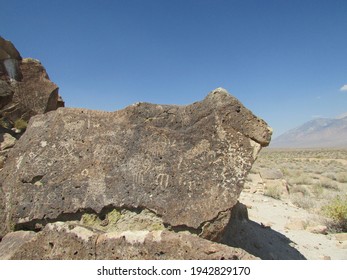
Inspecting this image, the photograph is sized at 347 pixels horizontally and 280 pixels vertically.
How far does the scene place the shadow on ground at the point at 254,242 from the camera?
4.90m

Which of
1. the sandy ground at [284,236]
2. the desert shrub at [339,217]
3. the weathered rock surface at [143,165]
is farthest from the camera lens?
the desert shrub at [339,217]

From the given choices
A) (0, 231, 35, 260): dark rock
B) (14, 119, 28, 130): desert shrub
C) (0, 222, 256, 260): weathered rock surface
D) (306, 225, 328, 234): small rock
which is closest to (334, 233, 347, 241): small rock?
(306, 225, 328, 234): small rock

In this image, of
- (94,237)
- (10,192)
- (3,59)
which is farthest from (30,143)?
(3,59)

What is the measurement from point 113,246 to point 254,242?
283cm

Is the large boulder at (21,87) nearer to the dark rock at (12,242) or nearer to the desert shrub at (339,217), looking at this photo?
the dark rock at (12,242)

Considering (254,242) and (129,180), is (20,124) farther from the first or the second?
(254,242)

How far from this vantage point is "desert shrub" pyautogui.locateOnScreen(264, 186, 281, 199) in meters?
12.3

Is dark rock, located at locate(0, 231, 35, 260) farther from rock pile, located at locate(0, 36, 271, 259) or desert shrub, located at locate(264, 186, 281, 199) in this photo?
desert shrub, located at locate(264, 186, 281, 199)

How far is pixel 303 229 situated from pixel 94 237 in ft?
20.4

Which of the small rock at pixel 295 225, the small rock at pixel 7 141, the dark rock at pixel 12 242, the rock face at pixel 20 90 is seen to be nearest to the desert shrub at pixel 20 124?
the rock face at pixel 20 90

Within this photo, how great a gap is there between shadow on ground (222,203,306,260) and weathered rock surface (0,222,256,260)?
5.06 feet

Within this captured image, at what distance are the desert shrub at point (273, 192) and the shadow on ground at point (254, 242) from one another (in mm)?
6075

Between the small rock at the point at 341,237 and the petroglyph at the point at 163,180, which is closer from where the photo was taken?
the petroglyph at the point at 163,180
